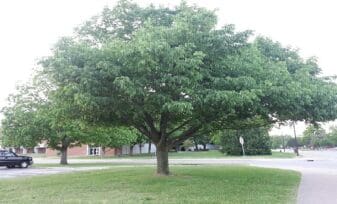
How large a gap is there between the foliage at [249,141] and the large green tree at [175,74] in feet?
140

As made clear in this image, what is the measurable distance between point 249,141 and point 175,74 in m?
49.6

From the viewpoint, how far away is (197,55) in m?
14.5

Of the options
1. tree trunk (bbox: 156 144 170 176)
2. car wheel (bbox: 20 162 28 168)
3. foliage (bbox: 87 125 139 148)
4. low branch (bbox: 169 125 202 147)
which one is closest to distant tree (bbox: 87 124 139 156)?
foliage (bbox: 87 125 139 148)

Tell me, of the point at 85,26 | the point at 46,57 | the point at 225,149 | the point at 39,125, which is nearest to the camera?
the point at 46,57

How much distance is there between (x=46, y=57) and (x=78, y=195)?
4955mm

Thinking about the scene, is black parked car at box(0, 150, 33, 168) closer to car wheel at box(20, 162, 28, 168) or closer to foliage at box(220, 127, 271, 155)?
car wheel at box(20, 162, 28, 168)

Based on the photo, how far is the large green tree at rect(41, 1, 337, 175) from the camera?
14500 millimetres

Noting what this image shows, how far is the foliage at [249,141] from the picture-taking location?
62031mm

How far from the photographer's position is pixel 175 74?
14734 mm

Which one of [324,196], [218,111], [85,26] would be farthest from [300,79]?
[85,26]

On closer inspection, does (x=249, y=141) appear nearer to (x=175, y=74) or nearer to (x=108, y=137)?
(x=108, y=137)

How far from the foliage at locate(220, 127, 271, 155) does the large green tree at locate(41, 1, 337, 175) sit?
42539 millimetres

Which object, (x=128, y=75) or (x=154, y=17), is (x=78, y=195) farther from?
(x=154, y=17)

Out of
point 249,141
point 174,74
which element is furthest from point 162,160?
point 249,141
